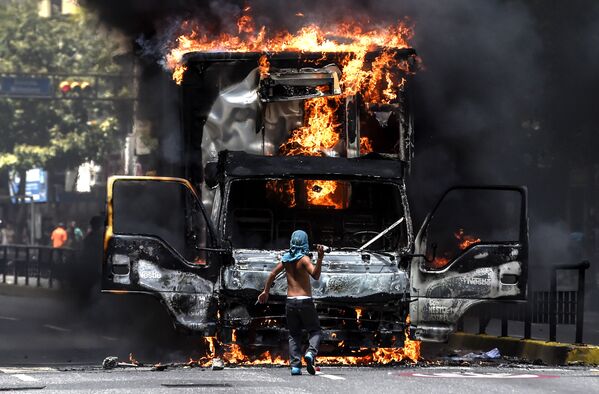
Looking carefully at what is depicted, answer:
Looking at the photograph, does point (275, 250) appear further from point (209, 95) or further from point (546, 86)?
point (546, 86)

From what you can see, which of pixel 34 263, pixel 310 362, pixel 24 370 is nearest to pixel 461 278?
pixel 310 362

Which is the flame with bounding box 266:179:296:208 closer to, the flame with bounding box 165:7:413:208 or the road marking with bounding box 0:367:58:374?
the flame with bounding box 165:7:413:208

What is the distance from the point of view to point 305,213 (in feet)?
49.5

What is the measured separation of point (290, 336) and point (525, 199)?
9.23 feet

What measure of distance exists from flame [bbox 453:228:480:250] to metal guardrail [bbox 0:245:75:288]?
1607 cm

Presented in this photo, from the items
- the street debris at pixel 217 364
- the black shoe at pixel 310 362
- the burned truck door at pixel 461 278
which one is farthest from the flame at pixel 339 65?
the black shoe at pixel 310 362

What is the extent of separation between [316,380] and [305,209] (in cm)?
318

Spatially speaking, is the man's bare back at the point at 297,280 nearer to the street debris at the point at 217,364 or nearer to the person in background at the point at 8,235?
the street debris at the point at 217,364

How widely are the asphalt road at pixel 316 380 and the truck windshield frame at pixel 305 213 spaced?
61.1 inches

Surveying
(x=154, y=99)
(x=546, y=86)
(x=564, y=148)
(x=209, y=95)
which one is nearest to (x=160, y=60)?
(x=154, y=99)

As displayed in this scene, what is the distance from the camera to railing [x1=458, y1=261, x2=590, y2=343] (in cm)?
1552

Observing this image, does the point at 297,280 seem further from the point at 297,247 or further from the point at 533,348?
the point at 533,348

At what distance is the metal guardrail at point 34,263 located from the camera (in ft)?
105

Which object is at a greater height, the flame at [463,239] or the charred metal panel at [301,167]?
the charred metal panel at [301,167]
